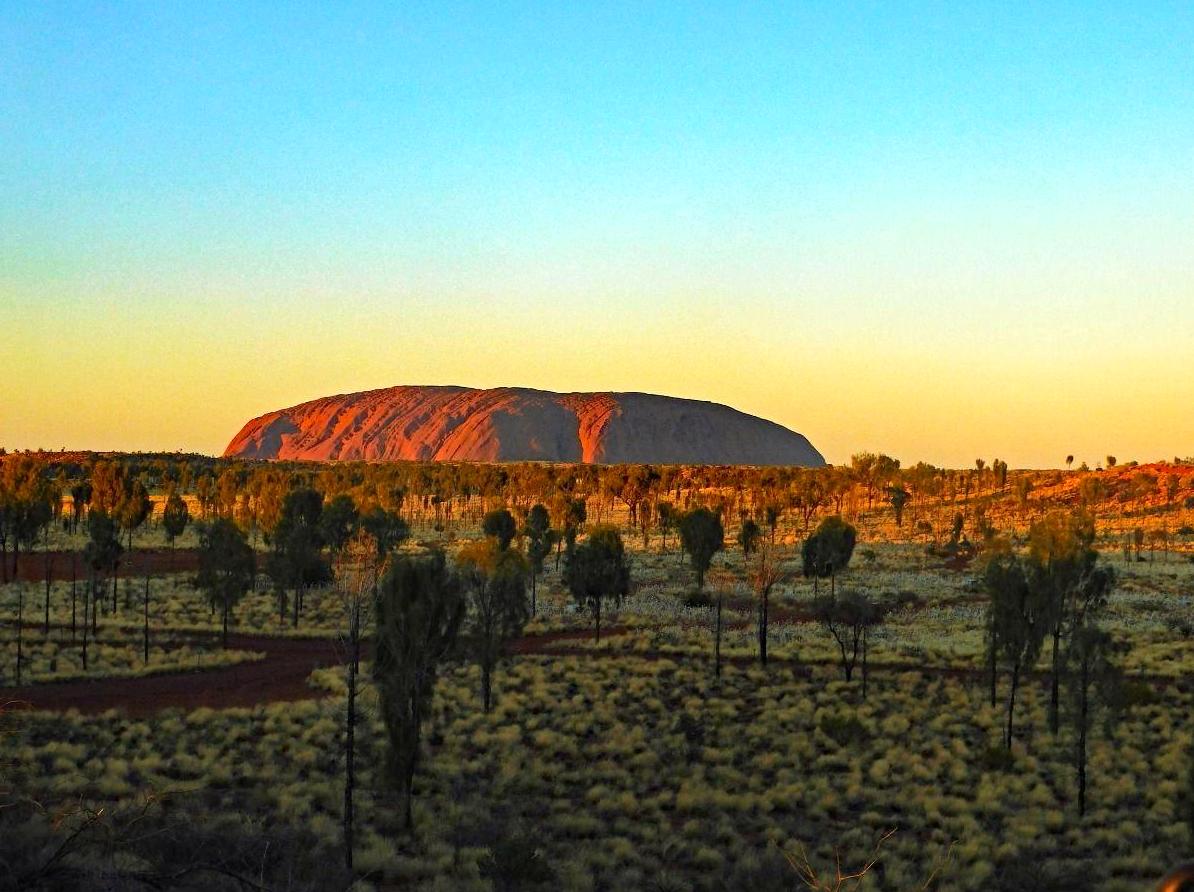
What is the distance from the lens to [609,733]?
39.7m

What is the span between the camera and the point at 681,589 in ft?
297

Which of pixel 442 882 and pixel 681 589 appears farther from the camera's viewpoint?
pixel 681 589

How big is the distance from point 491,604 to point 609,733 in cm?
1183

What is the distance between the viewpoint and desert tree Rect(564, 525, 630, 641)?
229 feet

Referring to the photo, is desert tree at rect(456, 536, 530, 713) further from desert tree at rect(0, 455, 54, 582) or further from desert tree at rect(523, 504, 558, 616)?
desert tree at rect(0, 455, 54, 582)

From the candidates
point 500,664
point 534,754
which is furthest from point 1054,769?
point 500,664

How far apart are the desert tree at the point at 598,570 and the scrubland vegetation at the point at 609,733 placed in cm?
35

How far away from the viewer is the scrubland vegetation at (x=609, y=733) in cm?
2283

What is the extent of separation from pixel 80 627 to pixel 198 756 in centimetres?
3735

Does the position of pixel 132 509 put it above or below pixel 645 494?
below

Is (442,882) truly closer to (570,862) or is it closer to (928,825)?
(570,862)

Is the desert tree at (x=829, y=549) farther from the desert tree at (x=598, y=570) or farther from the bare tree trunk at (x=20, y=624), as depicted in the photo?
the bare tree trunk at (x=20, y=624)

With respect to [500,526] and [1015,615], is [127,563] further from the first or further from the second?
[1015,615]

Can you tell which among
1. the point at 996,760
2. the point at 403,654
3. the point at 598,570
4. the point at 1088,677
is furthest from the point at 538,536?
the point at 403,654
